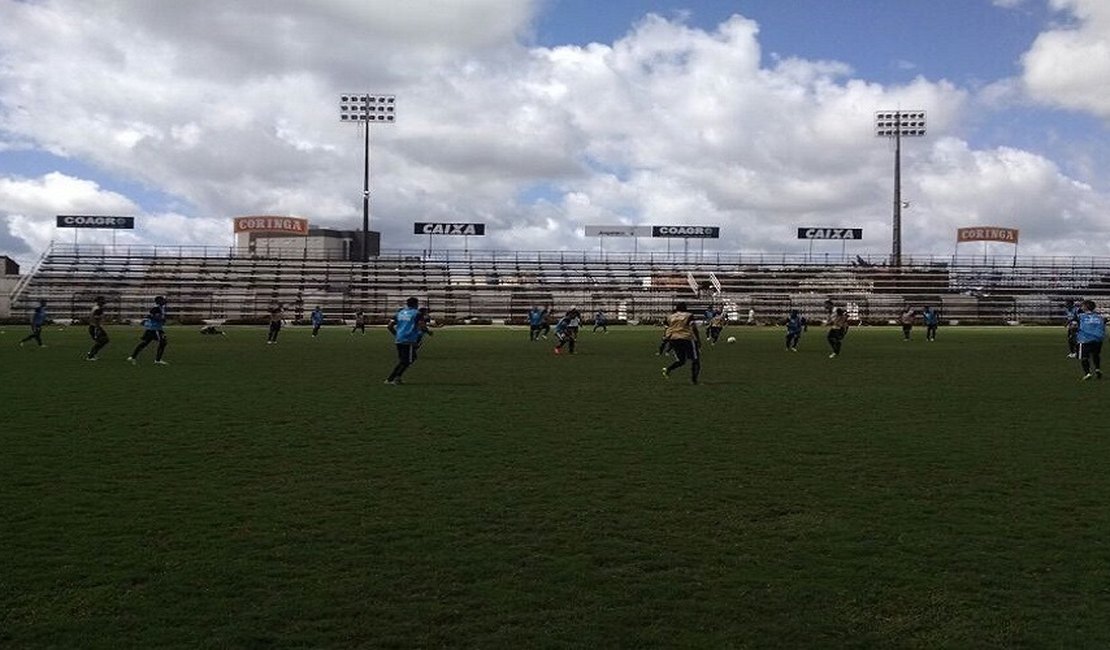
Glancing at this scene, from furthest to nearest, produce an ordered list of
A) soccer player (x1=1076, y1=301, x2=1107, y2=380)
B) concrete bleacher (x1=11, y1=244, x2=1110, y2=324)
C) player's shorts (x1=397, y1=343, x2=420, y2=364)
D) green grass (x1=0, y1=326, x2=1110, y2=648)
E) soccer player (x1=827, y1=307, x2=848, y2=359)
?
concrete bleacher (x1=11, y1=244, x2=1110, y2=324) < soccer player (x1=827, y1=307, x2=848, y2=359) < soccer player (x1=1076, y1=301, x2=1107, y2=380) < player's shorts (x1=397, y1=343, x2=420, y2=364) < green grass (x1=0, y1=326, x2=1110, y2=648)

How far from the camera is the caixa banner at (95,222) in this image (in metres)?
95.1

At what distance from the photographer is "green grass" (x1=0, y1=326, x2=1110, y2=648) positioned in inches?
196

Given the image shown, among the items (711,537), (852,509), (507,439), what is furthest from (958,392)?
(711,537)

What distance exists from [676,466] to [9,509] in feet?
19.0

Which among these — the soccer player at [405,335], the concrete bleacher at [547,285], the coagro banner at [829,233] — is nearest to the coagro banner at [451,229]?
the concrete bleacher at [547,285]

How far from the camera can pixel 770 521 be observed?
718cm

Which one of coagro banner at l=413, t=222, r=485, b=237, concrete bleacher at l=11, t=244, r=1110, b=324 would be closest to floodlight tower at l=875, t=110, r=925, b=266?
concrete bleacher at l=11, t=244, r=1110, b=324

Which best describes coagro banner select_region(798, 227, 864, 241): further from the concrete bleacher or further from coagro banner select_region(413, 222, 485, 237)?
coagro banner select_region(413, 222, 485, 237)

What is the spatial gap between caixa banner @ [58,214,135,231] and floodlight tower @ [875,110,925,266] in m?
73.2

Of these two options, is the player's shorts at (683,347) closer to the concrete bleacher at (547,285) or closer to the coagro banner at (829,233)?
the concrete bleacher at (547,285)

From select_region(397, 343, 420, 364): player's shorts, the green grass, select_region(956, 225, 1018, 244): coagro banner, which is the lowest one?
the green grass

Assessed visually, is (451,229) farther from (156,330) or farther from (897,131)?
(156,330)

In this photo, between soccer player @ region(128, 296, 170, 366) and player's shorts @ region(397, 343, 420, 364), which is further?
soccer player @ region(128, 296, 170, 366)

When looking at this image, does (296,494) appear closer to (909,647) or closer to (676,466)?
(676,466)
